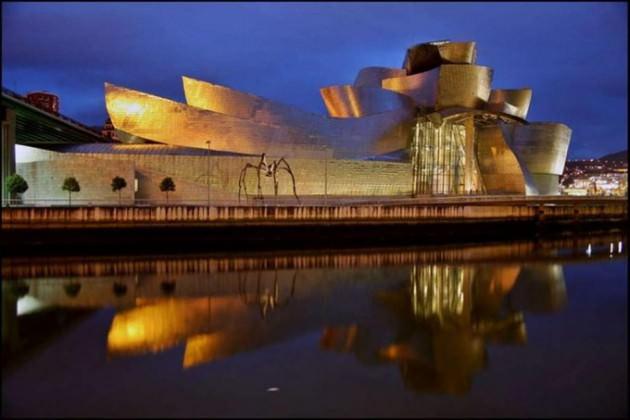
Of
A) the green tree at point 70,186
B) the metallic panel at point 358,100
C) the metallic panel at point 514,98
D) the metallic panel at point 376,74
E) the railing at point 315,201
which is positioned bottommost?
the railing at point 315,201

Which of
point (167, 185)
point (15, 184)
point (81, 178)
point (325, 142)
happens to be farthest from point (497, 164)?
point (15, 184)

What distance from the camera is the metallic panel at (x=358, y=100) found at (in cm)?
3644

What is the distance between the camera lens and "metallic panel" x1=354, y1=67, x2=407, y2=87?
4169 centimetres

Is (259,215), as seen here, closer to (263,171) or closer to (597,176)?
(263,171)

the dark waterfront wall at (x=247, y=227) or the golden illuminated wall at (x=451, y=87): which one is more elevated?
the golden illuminated wall at (x=451, y=87)

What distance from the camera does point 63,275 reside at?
15383 mm

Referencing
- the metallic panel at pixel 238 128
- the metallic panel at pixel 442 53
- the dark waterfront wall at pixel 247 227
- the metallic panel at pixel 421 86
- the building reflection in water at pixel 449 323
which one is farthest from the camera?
the metallic panel at pixel 442 53

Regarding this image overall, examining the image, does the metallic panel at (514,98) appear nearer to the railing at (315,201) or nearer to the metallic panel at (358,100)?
the metallic panel at (358,100)

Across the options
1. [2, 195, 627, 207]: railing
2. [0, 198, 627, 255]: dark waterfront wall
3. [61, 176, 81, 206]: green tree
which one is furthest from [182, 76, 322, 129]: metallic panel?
[0, 198, 627, 255]: dark waterfront wall

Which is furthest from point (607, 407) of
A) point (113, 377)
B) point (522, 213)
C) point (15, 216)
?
point (522, 213)

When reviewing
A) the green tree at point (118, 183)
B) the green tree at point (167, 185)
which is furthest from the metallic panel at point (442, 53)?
the green tree at point (118, 183)

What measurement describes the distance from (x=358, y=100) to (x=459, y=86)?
791 cm

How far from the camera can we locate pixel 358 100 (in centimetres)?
3644

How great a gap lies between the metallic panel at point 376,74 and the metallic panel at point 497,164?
25.8 feet
